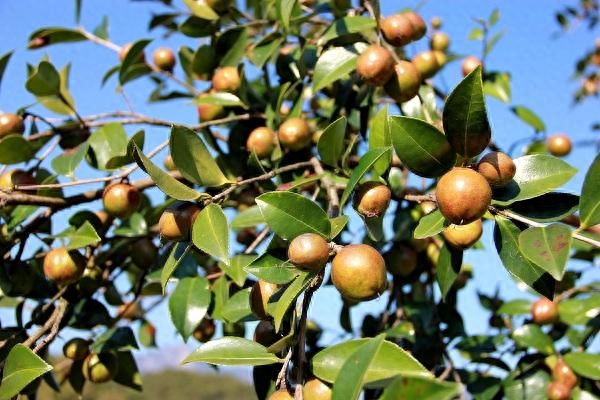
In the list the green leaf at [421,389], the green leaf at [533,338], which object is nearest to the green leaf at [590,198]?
the green leaf at [421,389]

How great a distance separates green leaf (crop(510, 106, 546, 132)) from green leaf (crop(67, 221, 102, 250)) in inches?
61.1

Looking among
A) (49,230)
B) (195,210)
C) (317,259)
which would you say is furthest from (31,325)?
(317,259)

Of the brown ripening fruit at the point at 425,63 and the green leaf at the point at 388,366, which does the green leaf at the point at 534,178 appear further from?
the brown ripening fruit at the point at 425,63

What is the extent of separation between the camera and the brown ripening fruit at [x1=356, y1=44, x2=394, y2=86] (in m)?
1.33

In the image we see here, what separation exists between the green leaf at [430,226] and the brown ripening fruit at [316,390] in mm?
249

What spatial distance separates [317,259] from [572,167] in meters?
0.44

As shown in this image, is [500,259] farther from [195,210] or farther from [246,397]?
[246,397]

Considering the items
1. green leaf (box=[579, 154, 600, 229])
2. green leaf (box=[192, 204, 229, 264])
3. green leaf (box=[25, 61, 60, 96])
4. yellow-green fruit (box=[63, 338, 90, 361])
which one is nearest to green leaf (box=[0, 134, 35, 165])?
green leaf (box=[25, 61, 60, 96])

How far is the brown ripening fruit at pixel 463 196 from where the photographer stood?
88 centimetres

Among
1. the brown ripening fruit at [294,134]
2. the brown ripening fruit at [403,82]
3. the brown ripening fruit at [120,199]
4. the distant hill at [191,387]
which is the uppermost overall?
the brown ripening fruit at [403,82]

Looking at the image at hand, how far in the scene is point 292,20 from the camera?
1577 mm

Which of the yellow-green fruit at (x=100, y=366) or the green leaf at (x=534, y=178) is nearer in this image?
the green leaf at (x=534, y=178)

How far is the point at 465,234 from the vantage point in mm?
1268

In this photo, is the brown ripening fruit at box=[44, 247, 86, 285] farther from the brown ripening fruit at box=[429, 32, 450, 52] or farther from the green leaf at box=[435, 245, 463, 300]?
the brown ripening fruit at box=[429, 32, 450, 52]
